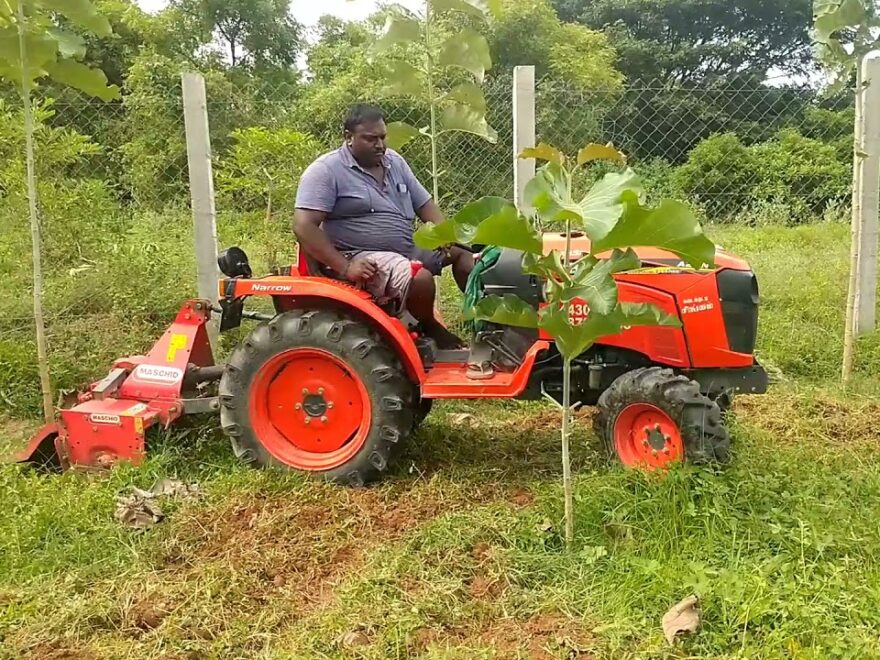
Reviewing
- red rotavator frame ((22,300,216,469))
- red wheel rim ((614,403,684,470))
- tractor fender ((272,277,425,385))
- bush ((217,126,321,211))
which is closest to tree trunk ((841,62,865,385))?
Answer: red wheel rim ((614,403,684,470))

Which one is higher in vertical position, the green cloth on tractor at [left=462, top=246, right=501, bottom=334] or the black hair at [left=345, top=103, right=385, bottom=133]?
the black hair at [left=345, top=103, right=385, bottom=133]

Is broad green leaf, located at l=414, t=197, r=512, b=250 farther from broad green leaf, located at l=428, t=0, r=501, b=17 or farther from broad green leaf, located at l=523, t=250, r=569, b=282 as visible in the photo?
broad green leaf, located at l=428, t=0, r=501, b=17

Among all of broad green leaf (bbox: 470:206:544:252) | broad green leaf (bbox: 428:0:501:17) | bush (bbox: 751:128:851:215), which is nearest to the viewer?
broad green leaf (bbox: 470:206:544:252)

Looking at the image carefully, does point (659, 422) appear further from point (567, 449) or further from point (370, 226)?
point (370, 226)

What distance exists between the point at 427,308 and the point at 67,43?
231cm

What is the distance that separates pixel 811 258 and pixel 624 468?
17.1 feet

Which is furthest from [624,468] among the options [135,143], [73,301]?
[135,143]

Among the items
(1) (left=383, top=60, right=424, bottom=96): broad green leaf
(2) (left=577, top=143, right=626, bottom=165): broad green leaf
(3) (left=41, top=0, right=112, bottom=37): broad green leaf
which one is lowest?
(2) (left=577, top=143, right=626, bottom=165): broad green leaf

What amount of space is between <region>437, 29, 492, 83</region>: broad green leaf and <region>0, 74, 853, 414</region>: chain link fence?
1.68ft

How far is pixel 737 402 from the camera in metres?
4.90

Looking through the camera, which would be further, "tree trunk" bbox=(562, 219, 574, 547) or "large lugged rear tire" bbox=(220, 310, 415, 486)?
"large lugged rear tire" bbox=(220, 310, 415, 486)

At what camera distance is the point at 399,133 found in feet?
16.9

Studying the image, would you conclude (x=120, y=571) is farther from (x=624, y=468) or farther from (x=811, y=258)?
(x=811, y=258)

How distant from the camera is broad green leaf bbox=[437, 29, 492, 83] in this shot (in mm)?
4980
